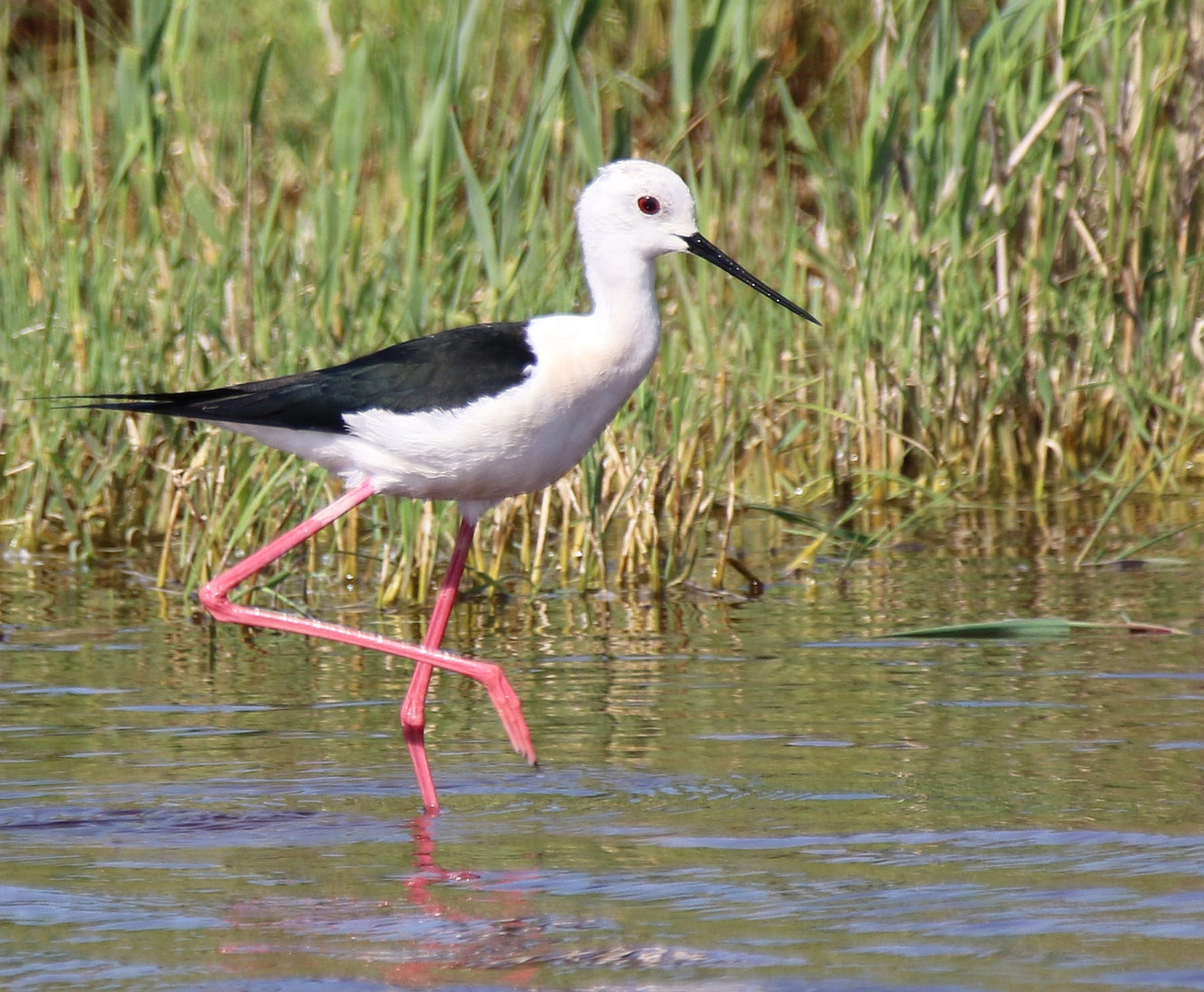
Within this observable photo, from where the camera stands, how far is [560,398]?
14.5 feet

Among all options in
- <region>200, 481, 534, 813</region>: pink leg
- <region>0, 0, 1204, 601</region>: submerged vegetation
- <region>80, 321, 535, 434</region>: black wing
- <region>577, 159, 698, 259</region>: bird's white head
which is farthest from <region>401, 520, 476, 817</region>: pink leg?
<region>577, 159, 698, 259</region>: bird's white head

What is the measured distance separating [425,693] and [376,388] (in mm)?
673

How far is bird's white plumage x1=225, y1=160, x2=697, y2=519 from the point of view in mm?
4426

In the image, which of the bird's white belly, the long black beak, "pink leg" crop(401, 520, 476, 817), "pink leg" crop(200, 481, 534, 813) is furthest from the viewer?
the long black beak

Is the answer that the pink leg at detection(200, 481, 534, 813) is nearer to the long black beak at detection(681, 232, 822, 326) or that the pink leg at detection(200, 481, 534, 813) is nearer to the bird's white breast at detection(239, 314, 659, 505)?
the bird's white breast at detection(239, 314, 659, 505)

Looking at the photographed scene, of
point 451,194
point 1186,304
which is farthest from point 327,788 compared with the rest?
point 1186,304

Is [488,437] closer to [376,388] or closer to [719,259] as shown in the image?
[376,388]

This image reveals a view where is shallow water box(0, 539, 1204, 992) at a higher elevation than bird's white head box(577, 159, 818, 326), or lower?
lower

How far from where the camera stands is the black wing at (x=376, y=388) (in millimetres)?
4488

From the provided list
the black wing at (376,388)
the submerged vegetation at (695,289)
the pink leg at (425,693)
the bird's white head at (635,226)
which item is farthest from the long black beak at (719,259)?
the submerged vegetation at (695,289)

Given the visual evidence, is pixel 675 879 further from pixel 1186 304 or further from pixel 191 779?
pixel 1186 304

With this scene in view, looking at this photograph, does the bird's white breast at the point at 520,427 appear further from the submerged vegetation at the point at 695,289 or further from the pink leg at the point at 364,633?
the submerged vegetation at the point at 695,289

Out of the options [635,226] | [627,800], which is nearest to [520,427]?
[635,226]

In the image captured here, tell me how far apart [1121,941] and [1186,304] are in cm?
405
